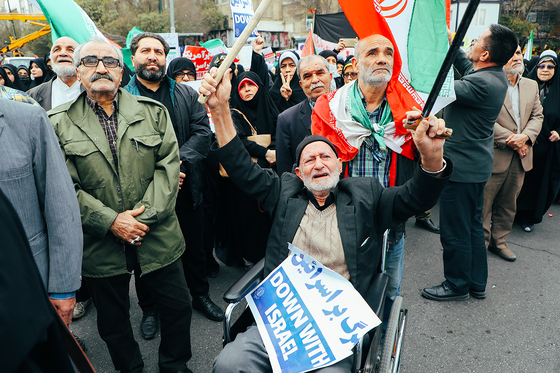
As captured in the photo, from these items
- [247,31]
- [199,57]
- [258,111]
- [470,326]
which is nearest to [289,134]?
[258,111]

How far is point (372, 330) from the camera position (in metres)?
1.79

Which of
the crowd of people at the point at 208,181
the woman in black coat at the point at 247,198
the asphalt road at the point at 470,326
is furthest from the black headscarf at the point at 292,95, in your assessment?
the asphalt road at the point at 470,326

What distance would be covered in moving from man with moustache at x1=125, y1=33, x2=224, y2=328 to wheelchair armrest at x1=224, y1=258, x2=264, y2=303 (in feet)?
3.36

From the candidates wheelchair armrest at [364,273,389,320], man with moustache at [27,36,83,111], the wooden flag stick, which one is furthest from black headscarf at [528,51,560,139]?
man with moustache at [27,36,83,111]

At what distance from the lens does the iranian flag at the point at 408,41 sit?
6.10 feet

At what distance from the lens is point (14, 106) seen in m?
1.43

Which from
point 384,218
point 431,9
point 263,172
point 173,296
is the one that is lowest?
point 173,296

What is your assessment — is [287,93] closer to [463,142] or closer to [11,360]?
[463,142]

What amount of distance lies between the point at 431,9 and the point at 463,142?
56.3 inches

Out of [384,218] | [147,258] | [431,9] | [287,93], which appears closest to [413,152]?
[384,218]

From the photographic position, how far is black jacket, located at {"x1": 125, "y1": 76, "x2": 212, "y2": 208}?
277 cm

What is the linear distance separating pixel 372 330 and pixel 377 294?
165 millimetres

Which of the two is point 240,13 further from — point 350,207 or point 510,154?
point 350,207

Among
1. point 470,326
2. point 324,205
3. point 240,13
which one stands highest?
point 240,13
